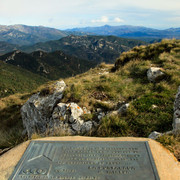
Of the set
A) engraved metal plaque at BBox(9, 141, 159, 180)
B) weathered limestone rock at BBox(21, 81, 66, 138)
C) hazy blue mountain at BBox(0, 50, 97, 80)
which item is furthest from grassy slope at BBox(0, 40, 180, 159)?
hazy blue mountain at BBox(0, 50, 97, 80)

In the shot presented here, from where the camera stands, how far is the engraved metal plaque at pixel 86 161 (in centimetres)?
258

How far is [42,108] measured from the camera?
6672mm

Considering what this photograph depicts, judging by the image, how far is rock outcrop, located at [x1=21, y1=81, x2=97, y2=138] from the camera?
4816mm

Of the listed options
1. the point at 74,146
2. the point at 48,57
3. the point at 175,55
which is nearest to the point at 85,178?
the point at 74,146

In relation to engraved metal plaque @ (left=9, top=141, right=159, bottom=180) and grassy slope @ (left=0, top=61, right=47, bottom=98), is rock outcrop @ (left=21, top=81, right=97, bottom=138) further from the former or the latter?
grassy slope @ (left=0, top=61, right=47, bottom=98)

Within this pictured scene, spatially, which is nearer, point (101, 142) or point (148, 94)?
point (101, 142)

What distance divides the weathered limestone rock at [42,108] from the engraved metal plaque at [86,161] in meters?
3.07

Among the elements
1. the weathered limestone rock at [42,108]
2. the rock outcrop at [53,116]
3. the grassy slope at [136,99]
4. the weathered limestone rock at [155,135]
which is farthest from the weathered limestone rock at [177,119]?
the weathered limestone rock at [42,108]

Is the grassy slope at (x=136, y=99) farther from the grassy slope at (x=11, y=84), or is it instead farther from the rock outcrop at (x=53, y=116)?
the grassy slope at (x=11, y=84)

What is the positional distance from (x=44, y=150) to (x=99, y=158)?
3.85ft

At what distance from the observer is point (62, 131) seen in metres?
4.32

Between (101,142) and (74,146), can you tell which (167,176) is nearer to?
(101,142)

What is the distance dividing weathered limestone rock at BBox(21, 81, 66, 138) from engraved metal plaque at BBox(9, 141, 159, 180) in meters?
3.07

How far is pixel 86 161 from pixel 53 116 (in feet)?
10.5
